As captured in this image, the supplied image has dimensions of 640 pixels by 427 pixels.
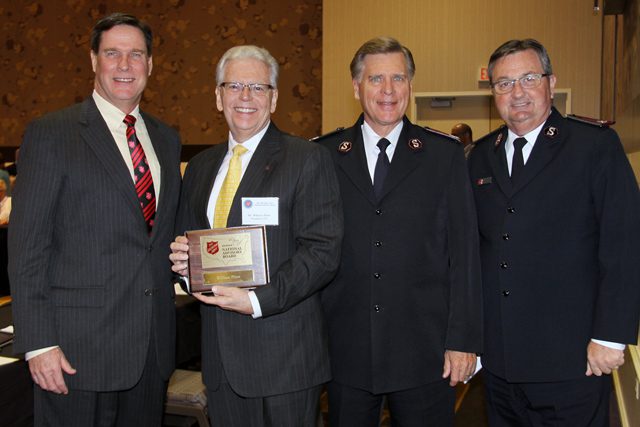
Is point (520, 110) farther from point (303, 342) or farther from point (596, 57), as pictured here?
point (596, 57)

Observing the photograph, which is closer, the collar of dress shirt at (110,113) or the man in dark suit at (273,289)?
the man in dark suit at (273,289)

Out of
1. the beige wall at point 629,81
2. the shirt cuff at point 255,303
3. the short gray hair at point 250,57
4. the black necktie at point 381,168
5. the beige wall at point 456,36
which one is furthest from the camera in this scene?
the beige wall at point 456,36

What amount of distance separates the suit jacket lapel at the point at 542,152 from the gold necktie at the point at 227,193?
0.93 metres

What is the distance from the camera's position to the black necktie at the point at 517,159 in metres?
2.03

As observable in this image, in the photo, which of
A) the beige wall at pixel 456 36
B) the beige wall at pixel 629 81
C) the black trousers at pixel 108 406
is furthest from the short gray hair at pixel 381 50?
the beige wall at pixel 456 36

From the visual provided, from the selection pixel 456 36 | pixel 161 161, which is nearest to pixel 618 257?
pixel 161 161

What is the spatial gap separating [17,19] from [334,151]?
8.49 metres

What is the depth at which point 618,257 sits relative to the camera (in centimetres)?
183

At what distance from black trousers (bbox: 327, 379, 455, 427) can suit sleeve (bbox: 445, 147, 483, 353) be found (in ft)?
0.58

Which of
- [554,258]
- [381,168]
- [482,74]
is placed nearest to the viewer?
[554,258]

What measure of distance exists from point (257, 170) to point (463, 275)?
750 millimetres

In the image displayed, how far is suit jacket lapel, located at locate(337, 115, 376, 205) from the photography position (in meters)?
2.00

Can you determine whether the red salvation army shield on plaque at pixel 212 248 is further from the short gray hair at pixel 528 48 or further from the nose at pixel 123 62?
the short gray hair at pixel 528 48

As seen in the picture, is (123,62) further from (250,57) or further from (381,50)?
(381,50)
